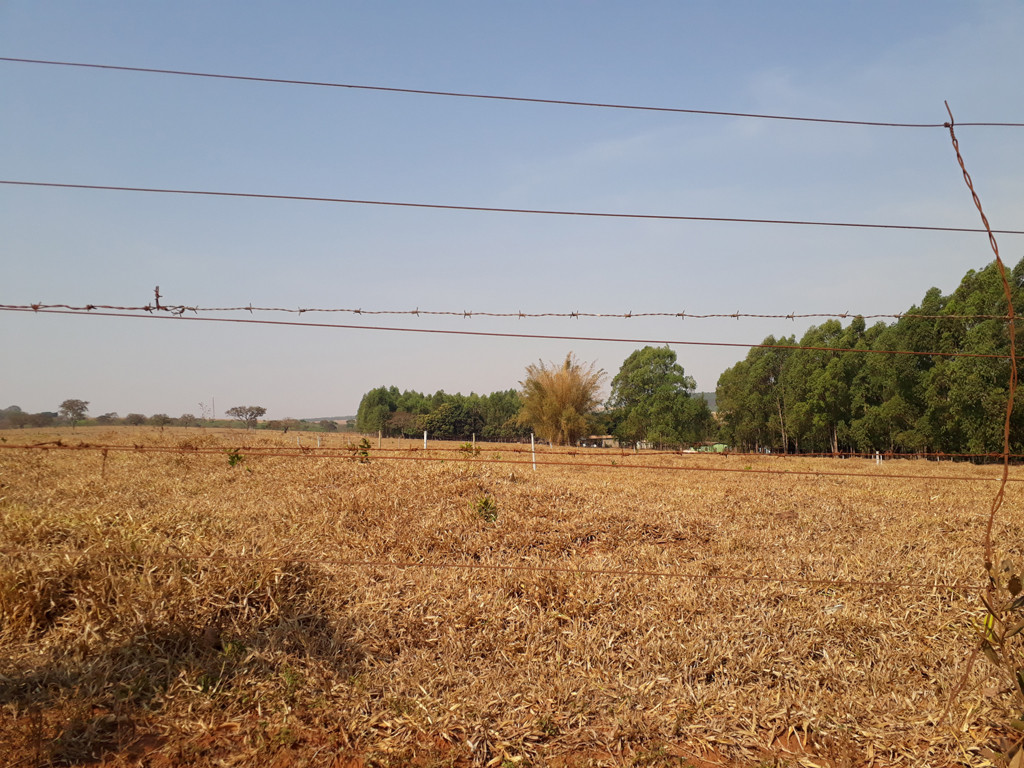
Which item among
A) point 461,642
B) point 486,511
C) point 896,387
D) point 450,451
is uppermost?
point 896,387

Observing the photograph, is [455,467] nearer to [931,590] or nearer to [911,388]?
[931,590]

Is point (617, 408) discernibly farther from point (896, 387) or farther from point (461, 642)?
point (461, 642)

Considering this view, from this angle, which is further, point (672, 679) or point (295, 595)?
point (295, 595)

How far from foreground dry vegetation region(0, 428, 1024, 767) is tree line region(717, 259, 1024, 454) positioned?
23905mm

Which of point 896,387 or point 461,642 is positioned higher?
point 896,387

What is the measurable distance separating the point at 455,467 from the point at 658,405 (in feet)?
132

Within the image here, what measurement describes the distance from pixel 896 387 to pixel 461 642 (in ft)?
123

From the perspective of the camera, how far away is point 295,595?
4.41 metres

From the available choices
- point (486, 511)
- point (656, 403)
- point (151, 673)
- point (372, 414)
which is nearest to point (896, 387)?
point (656, 403)

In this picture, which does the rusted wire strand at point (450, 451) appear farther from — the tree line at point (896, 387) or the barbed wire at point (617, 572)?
the tree line at point (896, 387)

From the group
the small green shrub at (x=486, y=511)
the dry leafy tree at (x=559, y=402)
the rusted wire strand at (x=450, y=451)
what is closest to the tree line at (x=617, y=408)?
the dry leafy tree at (x=559, y=402)

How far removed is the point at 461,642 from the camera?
4.15m

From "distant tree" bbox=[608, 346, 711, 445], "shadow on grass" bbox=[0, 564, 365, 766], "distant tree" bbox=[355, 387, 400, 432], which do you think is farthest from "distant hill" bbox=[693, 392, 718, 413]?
"shadow on grass" bbox=[0, 564, 365, 766]

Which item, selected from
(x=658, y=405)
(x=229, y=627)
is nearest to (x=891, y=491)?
Result: (x=229, y=627)
